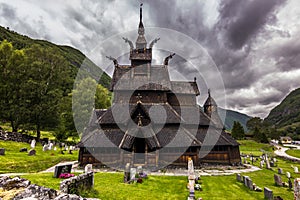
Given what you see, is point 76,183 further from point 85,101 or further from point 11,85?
point 85,101

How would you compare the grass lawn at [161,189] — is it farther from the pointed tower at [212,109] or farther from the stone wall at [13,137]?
the stone wall at [13,137]

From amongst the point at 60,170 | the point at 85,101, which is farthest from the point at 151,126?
the point at 85,101

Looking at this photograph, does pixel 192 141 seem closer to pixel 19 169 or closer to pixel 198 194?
pixel 198 194

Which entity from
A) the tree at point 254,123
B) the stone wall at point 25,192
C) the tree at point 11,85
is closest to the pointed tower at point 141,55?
the tree at point 11,85

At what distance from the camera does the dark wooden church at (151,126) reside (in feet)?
68.6

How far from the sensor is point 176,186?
535 inches

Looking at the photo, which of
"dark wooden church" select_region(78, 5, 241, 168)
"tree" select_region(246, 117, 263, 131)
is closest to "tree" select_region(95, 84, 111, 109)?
"dark wooden church" select_region(78, 5, 241, 168)

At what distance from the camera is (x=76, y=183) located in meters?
8.51

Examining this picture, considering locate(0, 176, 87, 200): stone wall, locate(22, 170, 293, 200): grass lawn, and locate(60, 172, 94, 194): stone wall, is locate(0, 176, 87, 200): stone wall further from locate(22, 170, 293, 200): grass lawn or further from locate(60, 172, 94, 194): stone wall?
locate(22, 170, 293, 200): grass lawn

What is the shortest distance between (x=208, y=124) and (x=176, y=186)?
14.0 metres

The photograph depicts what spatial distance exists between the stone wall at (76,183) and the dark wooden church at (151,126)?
1011 centimetres

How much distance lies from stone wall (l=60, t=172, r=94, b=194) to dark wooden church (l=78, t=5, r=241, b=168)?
10.1 metres

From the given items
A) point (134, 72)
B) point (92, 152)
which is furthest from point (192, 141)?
point (134, 72)

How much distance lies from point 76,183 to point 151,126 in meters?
14.8
